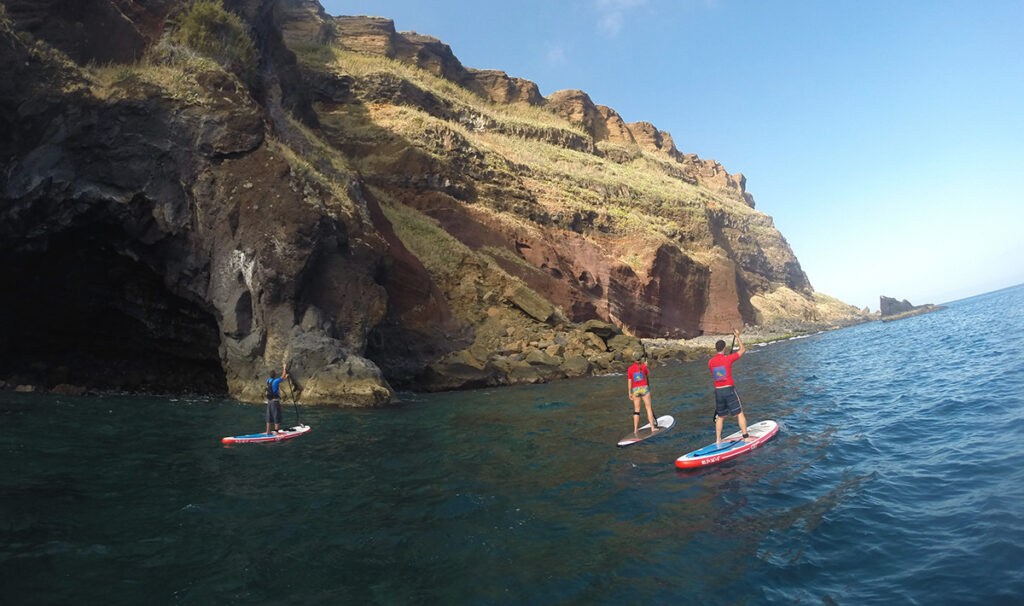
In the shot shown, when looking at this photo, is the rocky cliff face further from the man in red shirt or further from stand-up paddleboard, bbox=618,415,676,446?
the man in red shirt

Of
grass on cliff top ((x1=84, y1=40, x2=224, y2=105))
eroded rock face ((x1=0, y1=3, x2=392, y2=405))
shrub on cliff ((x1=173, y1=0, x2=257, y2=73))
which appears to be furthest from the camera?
shrub on cliff ((x1=173, y1=0, x2=257, y2=73))

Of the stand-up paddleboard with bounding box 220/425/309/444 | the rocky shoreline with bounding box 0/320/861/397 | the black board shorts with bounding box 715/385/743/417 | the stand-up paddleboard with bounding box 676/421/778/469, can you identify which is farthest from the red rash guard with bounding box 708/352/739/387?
the rocky shoreline with bounding box 0/320/861/397

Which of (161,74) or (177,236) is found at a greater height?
(161,74)

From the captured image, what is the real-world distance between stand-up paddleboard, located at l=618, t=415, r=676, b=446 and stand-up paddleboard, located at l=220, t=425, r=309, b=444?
7969 mm

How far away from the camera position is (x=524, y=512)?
7523 millimetres

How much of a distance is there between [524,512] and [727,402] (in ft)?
17.8

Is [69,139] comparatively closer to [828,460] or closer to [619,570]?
[619,570]

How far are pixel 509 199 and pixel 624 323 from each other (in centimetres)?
1324

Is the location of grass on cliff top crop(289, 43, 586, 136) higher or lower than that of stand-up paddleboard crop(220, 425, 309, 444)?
higher

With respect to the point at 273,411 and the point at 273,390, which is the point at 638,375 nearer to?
the point at 273,411

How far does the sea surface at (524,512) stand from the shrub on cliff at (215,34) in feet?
52.2

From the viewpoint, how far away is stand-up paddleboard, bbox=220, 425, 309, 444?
40.8 ft

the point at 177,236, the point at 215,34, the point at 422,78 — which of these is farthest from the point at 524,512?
the point at 422,78

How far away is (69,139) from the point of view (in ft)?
58.5
